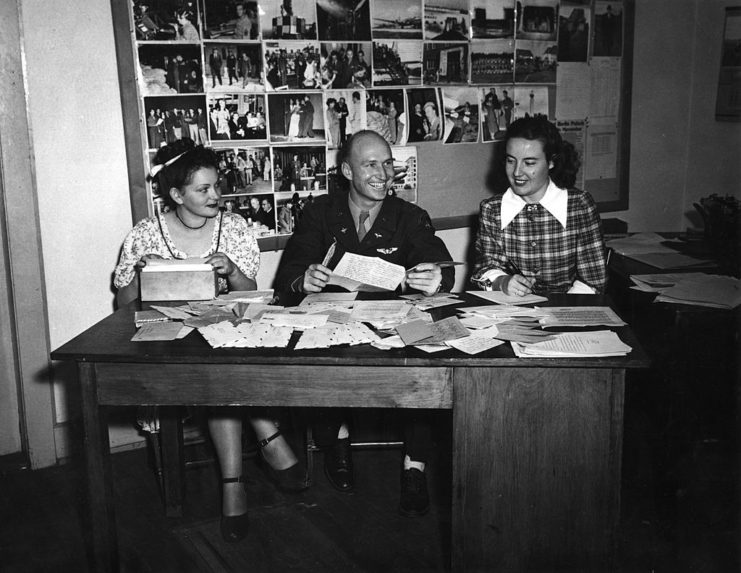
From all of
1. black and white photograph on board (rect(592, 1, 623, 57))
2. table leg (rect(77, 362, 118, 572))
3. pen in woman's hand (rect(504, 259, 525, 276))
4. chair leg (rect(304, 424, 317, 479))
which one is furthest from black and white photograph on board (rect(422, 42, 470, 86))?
table leg (rect(77, 362, 118, 572))

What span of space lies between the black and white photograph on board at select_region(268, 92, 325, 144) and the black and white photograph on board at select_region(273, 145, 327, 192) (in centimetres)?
4

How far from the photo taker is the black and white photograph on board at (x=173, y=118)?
3.07 metres

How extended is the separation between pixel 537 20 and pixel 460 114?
66 centimetres

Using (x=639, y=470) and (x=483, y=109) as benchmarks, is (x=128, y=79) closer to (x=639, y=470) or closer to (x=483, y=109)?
(x=483, y=109)

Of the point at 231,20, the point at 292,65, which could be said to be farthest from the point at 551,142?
the point at 231,20

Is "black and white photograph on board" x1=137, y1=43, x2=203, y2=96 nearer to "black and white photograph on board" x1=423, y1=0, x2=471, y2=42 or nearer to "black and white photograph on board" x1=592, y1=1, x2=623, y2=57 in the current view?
"black and white photograph on board" x1=423, y1=0, x2=471, y2=42

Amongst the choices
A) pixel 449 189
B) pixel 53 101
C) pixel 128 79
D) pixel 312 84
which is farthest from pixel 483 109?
pixel 53 101

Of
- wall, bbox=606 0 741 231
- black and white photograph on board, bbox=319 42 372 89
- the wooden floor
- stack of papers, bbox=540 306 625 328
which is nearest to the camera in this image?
stack of papers, bbox=540 306 625 328

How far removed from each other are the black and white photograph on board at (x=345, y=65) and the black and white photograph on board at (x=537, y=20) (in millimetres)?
854

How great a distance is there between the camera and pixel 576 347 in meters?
2.04

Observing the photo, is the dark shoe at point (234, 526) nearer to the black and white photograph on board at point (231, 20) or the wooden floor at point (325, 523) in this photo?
the wooden floor at point (325, 523)

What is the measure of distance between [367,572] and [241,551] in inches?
17.8

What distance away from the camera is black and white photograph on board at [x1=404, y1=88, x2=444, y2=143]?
3555 mm

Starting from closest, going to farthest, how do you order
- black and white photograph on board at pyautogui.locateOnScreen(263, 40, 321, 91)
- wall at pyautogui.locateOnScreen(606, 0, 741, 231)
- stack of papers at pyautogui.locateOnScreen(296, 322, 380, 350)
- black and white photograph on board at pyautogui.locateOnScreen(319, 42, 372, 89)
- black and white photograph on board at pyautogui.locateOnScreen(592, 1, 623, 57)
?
stack of papers at pyautogui.locateOnScreen(296, 322, 380, 350) → black and white photograph on board at pyautogui.locateOnScreen(263, 40, 321, 91) → black and white photograph on board at pyautogui.locateOnScreen(319, 42, 372, 89) → black and white photograph on board at pyautogui.locateOnScreen(592, 1, 623, 57) → wall at pyautogui.locateOnScreen(606, 0, 741, 231)
